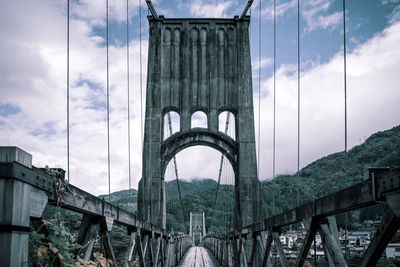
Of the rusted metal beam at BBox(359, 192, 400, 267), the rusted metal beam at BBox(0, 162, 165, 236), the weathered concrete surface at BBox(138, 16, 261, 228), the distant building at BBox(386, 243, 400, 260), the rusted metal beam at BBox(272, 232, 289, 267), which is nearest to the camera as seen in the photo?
the rusted metal beam at BBox(359, 192, 400, 267)

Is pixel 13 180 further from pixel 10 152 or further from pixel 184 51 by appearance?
pixel 184 51

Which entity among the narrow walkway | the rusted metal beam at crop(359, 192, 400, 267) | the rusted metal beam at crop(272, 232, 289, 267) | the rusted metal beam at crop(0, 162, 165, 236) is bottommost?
the narrow walkway

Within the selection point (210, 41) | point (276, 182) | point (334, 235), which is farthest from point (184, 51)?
point (334, 235)


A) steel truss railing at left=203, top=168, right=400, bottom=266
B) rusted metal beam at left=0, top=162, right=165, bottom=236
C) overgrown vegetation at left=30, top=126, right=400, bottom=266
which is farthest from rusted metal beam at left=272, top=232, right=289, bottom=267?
rusted metal beam at left=0, top=162, right=165, bottom=236

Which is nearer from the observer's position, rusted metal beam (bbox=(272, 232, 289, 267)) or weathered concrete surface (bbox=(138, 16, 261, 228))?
rusted metal beam (bbox=(272, 232, 289, 267))

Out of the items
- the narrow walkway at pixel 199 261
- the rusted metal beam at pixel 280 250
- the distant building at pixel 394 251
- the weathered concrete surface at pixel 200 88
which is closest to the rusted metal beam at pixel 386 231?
the distant building at pixel 394 251

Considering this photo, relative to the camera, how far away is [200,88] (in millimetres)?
15547

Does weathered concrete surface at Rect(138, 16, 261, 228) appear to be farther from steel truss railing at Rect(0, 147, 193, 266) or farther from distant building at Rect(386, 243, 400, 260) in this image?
steel truss railing at Rect(0, 147, 193, 266)

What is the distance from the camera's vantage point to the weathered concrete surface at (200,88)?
14.8 m

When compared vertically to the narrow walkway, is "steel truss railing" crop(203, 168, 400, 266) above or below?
above

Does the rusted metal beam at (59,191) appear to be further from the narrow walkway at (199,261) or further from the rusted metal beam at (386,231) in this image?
the narrow walkway at (199,261)

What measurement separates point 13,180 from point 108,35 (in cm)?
463

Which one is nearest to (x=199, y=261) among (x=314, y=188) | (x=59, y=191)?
(x=314, y=188)

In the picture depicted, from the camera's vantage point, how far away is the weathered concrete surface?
14797 mm
